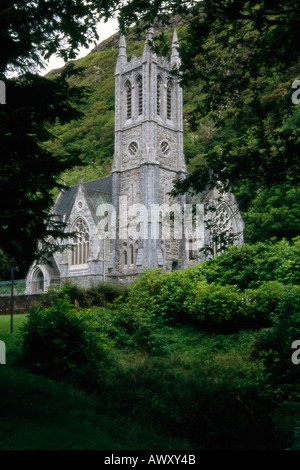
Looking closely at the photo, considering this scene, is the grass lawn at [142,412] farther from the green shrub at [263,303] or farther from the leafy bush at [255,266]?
the leafy bush at [255,266]

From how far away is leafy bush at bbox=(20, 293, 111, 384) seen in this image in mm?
8406

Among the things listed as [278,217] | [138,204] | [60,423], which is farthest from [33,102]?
[138,204]

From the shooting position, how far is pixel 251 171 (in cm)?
838

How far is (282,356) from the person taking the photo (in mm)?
8461

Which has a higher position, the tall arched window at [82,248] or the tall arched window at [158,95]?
the tall arched window at [158,95]

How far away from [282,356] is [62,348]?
163 inches

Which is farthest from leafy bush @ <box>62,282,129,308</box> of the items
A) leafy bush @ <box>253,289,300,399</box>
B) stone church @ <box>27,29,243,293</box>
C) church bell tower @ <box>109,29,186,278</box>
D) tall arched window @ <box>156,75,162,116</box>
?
tall arched window @ <box>156,75,162,116</box>

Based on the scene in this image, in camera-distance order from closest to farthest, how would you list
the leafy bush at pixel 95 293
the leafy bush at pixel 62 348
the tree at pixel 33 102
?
the tree at pixel 33 102
the leafy bush at pixel 62 348
the leafy bush at pixel 95 293

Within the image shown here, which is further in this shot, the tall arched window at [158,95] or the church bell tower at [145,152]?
the tall arched window at [158,95]

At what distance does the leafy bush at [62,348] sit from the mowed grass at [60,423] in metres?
0.54

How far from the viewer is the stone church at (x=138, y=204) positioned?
38.8 m

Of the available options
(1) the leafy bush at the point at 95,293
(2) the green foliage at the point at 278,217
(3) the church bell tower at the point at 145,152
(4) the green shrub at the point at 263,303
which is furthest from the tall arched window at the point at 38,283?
(4) the green shrub at the point at 263,303

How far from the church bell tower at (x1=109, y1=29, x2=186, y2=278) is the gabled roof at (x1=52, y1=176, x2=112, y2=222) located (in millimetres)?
2518
